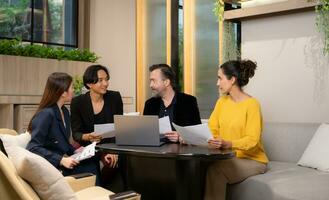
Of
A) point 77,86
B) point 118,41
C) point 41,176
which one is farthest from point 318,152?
point 118,41

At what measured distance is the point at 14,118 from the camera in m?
4.39

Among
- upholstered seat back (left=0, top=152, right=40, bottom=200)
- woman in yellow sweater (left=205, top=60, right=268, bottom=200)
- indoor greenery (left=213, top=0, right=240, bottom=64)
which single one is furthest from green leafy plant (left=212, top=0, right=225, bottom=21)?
upholstered seat back (left=0, top=152, right=40, bottom=200)

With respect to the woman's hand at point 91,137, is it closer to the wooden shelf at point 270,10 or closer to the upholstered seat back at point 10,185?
the upholstered seat back at point 10,185

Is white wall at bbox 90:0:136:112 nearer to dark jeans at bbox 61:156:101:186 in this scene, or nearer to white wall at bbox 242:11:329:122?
white wall at bbox 242:11:329:122

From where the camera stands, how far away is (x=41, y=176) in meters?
1.77

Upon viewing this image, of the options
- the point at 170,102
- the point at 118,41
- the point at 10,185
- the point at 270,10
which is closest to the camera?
the point at 10,185

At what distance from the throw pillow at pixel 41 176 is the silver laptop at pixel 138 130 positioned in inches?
34.5

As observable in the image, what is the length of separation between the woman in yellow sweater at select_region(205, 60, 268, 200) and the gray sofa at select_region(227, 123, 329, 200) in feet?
0.34

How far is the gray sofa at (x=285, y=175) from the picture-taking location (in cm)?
252

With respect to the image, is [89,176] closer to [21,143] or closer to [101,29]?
[21,143]

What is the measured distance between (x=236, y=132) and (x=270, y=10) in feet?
4.16

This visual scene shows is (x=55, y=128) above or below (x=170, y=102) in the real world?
below

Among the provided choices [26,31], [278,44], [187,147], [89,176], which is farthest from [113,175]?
[26,31]

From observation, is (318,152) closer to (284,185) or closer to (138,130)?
(284,185)
